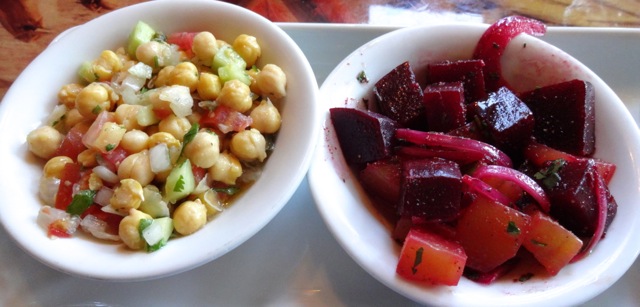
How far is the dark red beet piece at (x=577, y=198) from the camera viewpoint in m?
1.55

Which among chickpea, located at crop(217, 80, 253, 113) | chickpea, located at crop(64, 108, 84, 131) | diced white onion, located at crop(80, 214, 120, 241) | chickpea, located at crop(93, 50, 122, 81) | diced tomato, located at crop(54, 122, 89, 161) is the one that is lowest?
diced white onion, located at crop(80, 214, 120, 241)

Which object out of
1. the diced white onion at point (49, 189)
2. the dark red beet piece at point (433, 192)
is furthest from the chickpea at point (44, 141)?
the dark red beet piece at point (433, 192)

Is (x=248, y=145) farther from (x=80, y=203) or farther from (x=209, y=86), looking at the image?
(x=80, y=203)

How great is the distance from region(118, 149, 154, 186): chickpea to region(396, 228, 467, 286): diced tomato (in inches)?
31.4

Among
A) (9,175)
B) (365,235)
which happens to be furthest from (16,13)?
(365,235)

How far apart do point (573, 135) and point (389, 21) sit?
102 cm

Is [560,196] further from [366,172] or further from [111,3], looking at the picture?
[111,3]

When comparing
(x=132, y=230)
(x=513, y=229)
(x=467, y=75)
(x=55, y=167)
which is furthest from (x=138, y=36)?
(x=513, y=229)

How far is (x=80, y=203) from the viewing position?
5.25ft

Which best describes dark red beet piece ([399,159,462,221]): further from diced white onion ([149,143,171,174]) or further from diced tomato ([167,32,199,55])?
diced tomato ([167,32,199,55])

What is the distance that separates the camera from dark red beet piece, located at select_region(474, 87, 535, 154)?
1688 millimetres

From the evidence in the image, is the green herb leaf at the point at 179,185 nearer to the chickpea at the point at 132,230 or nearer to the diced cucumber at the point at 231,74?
the chickpea at the point at 132,230

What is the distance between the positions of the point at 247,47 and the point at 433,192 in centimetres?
84

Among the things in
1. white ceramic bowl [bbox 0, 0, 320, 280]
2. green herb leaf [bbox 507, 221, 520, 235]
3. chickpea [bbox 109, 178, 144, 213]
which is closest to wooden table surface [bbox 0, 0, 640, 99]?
white ceramic bowl [bbox 0, 0, 320, 280]
